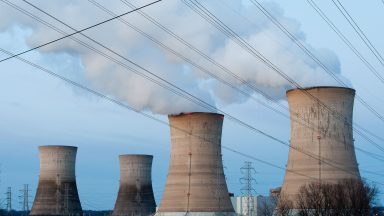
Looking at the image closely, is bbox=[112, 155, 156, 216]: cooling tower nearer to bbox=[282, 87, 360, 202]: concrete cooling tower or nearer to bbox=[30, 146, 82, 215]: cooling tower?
bbox=[30, 146, 82, 215]: cooling tower

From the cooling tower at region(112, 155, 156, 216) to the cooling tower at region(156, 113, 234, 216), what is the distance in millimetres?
11057

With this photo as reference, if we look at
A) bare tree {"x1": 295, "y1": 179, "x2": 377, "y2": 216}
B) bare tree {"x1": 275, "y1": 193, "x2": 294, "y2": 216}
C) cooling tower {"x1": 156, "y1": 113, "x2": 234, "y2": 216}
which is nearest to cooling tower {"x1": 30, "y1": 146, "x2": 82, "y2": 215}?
cooling tower {"x1": 156, "y1": 113, "x2": 234, "y2": 216}

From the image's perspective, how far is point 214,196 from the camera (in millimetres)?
26984

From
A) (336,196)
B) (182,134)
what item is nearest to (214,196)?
(182,134)

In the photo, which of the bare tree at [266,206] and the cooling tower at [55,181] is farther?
the bare tree at [266,206]

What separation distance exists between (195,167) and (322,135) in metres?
5.86

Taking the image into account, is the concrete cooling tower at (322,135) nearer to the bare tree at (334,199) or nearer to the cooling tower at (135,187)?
the bare tree at (334,199)

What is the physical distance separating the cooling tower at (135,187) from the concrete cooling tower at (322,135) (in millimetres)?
16547

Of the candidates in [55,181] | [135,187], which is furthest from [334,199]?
[55,181]

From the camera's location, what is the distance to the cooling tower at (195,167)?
85.8 feet

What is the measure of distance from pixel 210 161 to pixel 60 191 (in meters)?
14.0

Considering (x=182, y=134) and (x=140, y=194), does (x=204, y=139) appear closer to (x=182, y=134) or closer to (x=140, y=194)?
(x=182, y=134)

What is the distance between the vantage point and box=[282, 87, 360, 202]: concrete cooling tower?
2236 cm

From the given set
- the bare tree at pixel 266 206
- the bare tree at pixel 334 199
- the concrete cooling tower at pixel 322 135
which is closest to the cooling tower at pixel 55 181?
the bare tree at pixel 266 206
